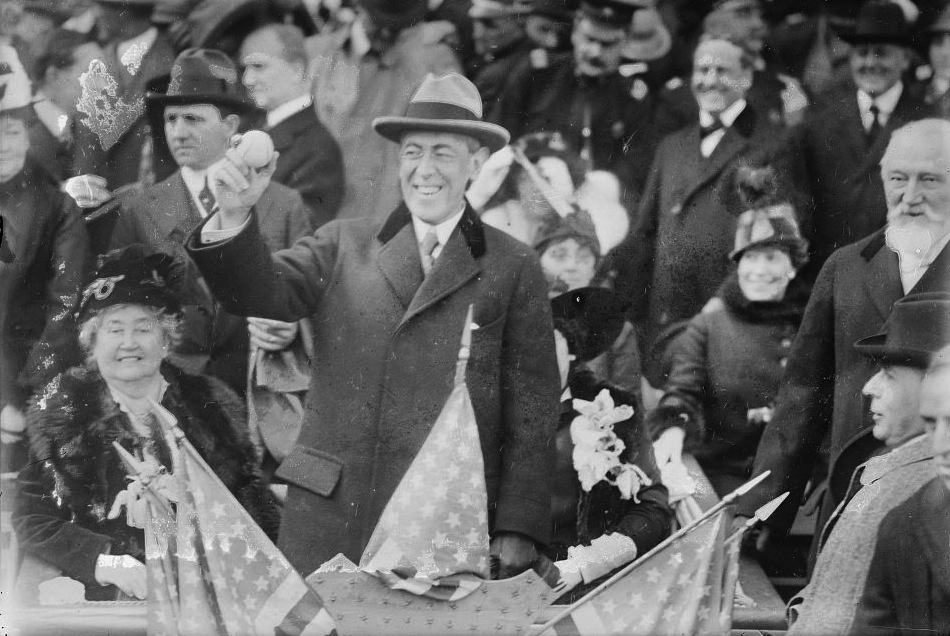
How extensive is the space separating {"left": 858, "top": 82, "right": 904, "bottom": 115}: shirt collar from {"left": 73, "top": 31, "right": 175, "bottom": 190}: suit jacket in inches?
145

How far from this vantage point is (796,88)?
8547 mm

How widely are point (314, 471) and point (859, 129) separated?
11.1 ft

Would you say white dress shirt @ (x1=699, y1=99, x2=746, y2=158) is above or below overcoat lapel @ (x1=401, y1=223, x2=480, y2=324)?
above

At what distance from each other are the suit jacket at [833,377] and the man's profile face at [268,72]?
9.82 ft

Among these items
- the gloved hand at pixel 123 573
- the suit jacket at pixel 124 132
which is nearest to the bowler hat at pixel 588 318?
the suit jacket at pixel 124 132

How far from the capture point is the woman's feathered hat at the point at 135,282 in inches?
338

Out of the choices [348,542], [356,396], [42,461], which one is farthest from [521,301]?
[42,461]

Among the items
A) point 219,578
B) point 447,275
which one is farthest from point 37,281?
point 447,275

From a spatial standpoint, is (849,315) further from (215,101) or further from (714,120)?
(215,101)

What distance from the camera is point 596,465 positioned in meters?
8.39

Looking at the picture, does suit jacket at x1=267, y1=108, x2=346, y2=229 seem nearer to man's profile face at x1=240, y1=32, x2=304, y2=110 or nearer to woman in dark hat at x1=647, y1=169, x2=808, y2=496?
man's profile face at x1=240, y1=32, x2=304, y2=110

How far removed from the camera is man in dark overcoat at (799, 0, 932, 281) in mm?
8484

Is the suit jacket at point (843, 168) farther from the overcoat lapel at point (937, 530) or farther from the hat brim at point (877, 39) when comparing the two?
the overcoat lapel at point (937, 530)

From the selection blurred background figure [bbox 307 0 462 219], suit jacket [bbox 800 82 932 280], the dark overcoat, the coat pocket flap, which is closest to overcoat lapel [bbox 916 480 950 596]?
suit jacket [bbox 800 82 932 280]
